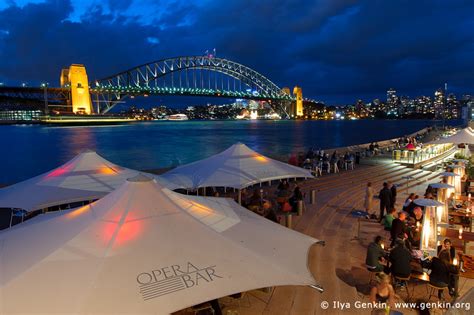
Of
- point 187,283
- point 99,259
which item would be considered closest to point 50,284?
point 99,259

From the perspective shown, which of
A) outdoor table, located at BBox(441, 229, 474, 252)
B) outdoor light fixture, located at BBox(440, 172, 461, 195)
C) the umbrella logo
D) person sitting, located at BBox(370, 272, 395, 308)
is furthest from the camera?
outdoor light fixture, located at BBox(440, 172, 461, 195)

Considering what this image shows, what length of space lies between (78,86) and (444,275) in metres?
101

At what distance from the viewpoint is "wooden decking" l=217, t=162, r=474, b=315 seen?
183 inches

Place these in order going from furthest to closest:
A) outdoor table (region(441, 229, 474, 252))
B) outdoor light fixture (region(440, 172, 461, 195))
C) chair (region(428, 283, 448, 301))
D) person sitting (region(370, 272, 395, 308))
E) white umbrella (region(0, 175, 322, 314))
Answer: outdoor light fixture (region(440, 172, 461, 195)) < outdoor table (region(441, 229, 474, 252)) < chair (region(428, 283, 448, 301)) < person sitting (region(370, 272, 395, 308)) < white umbrella (region(0, 175, 322, 314))

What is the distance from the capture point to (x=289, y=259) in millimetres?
3604

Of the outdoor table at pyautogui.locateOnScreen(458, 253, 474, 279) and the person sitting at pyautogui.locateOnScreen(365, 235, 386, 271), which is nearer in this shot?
the person sitting at pyautogui.locateOnScreen(365, 235, 386, 271)

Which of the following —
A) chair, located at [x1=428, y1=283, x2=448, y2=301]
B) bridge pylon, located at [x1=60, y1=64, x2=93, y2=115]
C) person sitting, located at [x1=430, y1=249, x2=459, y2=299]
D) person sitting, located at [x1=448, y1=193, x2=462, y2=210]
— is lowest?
chair, located at [x1=428, y1=283, x2=448, y2=301]

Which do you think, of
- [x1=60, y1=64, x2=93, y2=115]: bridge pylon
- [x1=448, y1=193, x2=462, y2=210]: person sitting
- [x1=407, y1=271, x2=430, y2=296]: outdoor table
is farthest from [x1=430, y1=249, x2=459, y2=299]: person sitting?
[x1=60, y1=64, x2=93, y2=115]: bridge pylon

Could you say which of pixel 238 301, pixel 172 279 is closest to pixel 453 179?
pixel 238 301

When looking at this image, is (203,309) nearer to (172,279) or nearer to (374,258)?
(172,279)

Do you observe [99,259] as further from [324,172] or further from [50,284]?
[324,172]

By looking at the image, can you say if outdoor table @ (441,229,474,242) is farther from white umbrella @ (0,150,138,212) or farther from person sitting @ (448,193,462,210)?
white umbrella @ (0,150,138,212)

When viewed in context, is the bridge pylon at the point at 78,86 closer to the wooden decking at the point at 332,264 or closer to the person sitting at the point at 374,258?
the wooden decking at the point at 332,264

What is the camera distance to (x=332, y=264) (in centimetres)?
586
